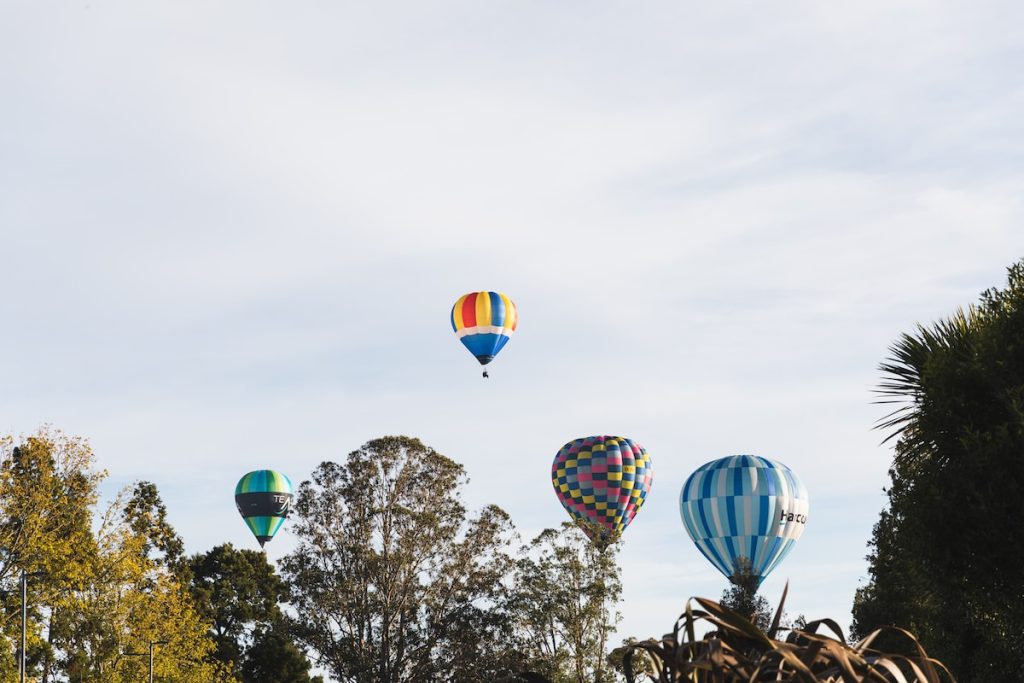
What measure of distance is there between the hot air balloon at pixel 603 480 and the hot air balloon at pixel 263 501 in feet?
75.2

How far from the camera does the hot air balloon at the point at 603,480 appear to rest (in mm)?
84562

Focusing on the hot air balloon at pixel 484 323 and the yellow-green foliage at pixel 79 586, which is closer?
the yellow-green foliage at pixel 79 586

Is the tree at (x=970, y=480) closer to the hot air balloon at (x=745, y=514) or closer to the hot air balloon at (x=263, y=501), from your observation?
the hot air balloon at (x=745, y=514)


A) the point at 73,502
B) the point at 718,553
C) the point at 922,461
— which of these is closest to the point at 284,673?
the point at 718,553

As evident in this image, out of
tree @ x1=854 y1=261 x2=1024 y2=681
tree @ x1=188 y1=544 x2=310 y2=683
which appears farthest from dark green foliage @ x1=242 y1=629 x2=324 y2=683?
tree @ x1=854 y1=261 x2=1024 y2=681

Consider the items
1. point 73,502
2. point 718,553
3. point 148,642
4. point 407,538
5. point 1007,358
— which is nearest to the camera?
point 1007,358

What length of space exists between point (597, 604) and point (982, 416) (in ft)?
141

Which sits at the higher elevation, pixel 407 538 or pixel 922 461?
pixel 407 538

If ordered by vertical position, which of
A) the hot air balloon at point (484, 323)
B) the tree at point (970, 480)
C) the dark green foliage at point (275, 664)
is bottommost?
the tree at point (970, 480)

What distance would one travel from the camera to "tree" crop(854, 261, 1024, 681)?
23.5m

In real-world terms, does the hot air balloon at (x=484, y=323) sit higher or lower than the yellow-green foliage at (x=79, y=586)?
higher

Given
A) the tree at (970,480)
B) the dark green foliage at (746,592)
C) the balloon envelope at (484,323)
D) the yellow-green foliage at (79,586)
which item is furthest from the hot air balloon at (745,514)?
the tree at (970,480)

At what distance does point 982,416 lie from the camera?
24328mm

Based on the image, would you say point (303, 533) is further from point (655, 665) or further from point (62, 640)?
point (655, 665)
